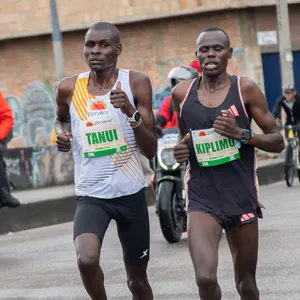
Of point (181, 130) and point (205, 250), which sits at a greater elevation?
point (181, 130)

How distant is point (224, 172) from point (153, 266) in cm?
355

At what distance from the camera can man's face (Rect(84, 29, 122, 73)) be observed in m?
6.53

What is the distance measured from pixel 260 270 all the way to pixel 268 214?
4475mm

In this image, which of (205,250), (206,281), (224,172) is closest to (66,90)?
(224,172)

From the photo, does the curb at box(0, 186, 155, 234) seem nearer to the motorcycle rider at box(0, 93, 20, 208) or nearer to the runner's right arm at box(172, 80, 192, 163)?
the motorcycle rider at box(0, 93, 20, 208)

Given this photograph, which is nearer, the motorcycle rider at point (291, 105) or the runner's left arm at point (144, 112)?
the runner's left arm at point (144, 112)

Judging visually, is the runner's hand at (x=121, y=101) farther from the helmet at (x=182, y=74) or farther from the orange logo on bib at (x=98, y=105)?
the helmet at (x=182, y=74)

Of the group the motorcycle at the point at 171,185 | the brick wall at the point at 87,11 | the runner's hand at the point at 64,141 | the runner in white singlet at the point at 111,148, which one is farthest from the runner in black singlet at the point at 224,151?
the brick wall at the point at 87,11

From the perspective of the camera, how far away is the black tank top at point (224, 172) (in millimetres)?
6285

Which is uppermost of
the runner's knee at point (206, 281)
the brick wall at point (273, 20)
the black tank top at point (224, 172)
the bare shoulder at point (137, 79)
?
the brick wall at point (273, 20)

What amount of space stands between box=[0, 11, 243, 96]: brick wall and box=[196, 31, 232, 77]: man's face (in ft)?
62.4

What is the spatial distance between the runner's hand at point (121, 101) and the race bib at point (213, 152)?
0.40m

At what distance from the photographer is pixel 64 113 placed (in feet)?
22.3

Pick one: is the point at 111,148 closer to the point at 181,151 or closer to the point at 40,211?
the point at 181,151
